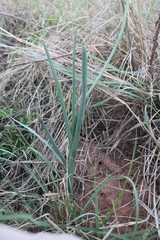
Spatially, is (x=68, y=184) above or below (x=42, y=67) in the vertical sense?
below

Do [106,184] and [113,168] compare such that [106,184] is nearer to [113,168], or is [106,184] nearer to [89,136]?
[113,168]

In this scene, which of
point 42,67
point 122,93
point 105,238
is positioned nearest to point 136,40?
point 122,93

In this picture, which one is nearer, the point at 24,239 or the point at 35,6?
the point at 24,239

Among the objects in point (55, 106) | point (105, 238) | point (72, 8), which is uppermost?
point (72, 8)

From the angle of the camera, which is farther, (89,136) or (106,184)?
(89,136)

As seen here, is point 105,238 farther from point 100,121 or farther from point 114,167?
point 100,121

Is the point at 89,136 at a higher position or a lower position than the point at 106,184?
higher

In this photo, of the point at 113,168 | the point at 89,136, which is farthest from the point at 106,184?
the point at 89,136

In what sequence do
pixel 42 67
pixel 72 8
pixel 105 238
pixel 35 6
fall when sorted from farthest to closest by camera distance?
1. pixel 35 6
2. pixel 72 8
3. pixel 42 67
4. pixel 105 238
